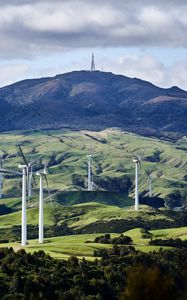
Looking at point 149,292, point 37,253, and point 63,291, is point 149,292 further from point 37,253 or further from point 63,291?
point 37,253

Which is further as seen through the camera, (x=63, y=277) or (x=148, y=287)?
(x=63, y=277)

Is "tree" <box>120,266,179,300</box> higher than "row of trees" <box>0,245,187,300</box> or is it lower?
higher

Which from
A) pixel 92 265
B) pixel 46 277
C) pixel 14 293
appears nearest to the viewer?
pixel 14 293

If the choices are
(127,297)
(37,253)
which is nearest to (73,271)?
(37,253)

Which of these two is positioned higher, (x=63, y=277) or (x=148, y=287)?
(x=148, y=287)

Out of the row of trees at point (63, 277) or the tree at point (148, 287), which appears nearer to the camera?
the tree at point (148, 287)

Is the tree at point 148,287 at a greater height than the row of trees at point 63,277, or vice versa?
the tree at point 148,287

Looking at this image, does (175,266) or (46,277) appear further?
(175,266)

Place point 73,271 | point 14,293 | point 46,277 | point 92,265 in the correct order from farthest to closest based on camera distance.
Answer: point 92,265 → point 73,271 → point 46,277 → point 14,293

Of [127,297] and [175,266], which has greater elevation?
[127,297]

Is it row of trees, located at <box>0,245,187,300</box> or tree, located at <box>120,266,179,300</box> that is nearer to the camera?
tree, located at <box>120,266,179,300</box>

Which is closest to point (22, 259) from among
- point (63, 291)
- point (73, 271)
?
point (73, 271)
